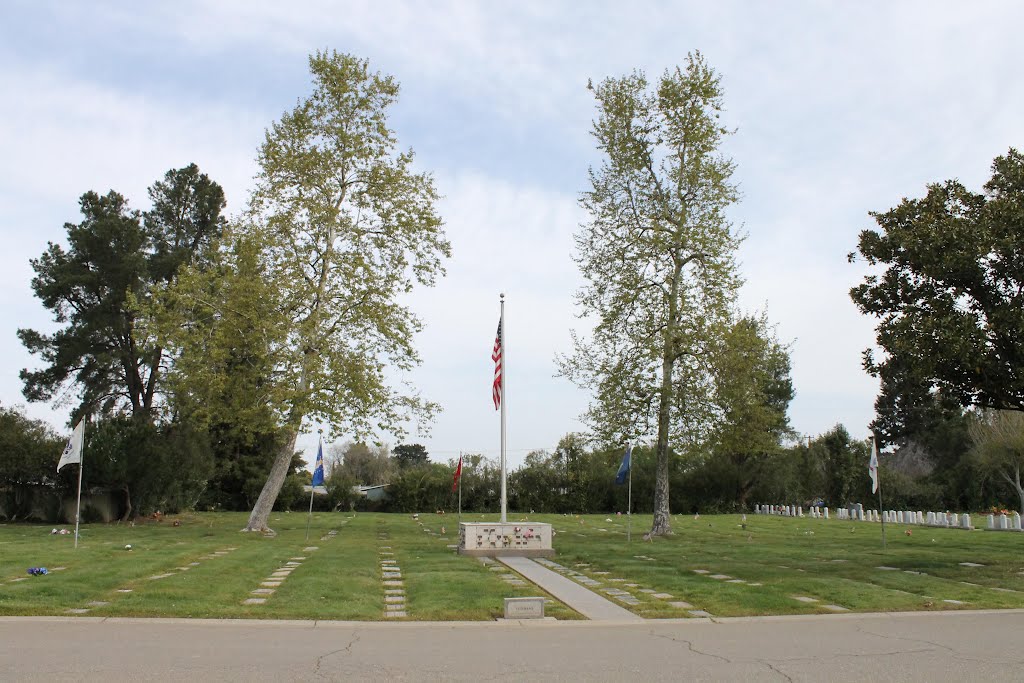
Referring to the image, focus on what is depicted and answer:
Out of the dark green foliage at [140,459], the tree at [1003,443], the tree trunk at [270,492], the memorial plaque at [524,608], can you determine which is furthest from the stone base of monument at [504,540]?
the tree at [1003,443]

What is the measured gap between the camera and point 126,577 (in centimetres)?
1223

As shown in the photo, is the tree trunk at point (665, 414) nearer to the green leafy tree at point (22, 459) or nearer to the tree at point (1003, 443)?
the green leafy tree at point (22, 459)

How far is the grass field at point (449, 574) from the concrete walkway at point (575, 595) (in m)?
0.32

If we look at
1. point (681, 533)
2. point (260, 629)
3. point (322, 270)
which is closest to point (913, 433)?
point (681, 533)

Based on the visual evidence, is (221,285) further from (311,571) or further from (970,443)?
(970,443)

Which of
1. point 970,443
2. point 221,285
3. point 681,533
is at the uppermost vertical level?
point 221,285

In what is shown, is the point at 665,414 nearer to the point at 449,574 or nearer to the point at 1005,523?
the point at 449,574

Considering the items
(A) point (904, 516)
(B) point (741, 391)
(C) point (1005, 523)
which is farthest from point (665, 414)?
(A) point (904, 516)

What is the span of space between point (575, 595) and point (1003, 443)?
119ft

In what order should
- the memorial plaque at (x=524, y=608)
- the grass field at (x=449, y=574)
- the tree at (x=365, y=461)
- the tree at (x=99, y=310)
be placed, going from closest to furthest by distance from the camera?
the memorial plaque at (x=524, y=608) → the grass field at (x=449, y=574) → the tree at (x=99, y=310) → the tree at (x=365, y=461)

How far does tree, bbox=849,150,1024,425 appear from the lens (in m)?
14.2

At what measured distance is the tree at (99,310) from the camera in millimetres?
33406

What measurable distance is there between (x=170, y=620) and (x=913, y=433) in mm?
66889

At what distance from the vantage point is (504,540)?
729 inches
